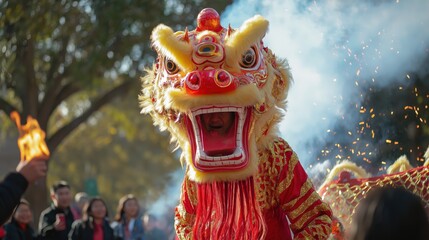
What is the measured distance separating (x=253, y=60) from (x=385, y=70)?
2.05 meters

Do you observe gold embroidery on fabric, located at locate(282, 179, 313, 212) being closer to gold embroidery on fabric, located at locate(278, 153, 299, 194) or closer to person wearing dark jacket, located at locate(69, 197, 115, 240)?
gold embroidery on fabric, located at locate(278, 153, 299, 194)

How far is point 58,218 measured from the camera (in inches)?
402

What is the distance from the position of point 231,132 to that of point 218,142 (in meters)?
0.09

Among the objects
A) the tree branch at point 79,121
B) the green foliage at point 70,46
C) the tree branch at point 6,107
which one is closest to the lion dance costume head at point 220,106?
the green foliage at point 70,46

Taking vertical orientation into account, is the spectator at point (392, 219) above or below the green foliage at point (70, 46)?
below

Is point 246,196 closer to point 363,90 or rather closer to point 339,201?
point 339,201

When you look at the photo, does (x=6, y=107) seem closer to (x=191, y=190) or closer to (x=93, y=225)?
(x=93, y=225)

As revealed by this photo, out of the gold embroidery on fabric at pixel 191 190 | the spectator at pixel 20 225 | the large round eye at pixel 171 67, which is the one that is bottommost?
the gold embroidery on fabric at pixel 191 190

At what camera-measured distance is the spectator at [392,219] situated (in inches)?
122

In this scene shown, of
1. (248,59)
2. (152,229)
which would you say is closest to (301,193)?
(248,59)

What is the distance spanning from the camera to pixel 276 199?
559 cm

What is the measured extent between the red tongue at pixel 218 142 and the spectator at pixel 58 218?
17.0 feet

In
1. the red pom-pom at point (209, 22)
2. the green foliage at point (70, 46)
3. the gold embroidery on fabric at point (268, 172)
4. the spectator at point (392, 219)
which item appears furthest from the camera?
the green foliage at point (70, 46)

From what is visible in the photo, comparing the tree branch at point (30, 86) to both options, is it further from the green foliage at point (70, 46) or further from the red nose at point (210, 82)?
the red nose at point (210, 82)
